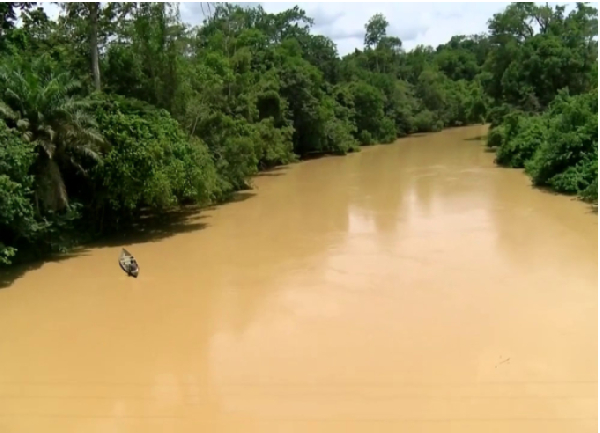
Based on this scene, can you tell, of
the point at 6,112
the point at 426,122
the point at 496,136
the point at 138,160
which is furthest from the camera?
the point at 426,122

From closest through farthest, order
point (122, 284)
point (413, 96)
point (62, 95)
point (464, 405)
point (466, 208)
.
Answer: point (464, 405)
point (122, 284)
point (62, 95)
point (466, 208)
point (413, 96)

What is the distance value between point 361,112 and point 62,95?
1182 inches

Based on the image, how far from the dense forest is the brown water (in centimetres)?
140

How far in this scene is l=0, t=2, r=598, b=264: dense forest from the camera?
13016mm

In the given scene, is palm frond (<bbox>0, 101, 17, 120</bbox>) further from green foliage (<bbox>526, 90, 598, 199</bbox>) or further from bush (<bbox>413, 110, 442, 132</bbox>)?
bush (<bbox>413, 110, 442, 132</bbox>)

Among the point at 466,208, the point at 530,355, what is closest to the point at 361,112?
the point at 466,208

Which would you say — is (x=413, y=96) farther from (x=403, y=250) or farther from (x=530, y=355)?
(x=530, y=355)

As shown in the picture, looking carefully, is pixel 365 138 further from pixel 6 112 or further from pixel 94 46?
pixel 6 112

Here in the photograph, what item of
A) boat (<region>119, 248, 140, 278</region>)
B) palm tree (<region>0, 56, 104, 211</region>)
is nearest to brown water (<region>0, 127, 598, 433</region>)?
boat (<region>119, 248, 140, 278</region>)

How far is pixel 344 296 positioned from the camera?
36.2ft

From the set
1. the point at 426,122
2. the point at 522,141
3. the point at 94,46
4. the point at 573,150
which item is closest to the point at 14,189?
the point at 94,46

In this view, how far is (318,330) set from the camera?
9.43 meters

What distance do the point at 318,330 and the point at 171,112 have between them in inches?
391

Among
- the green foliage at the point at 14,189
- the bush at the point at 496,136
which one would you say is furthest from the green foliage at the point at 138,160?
the bush at the point at 496,136
